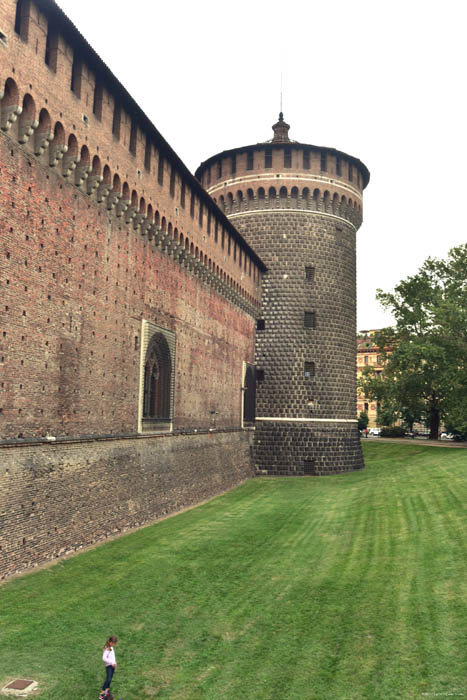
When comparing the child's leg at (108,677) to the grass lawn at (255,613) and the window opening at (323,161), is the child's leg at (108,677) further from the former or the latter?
the window opening at (323,161)

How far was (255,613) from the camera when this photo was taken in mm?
11820

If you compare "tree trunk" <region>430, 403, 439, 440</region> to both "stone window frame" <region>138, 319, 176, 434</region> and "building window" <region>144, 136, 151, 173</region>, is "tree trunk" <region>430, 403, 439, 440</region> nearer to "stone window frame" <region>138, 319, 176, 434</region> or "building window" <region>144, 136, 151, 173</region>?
"stone window frame" <region>138, 319, 176, 434</region>

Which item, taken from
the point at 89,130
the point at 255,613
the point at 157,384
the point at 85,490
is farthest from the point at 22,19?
the point at 255,613

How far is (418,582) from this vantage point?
42.9ft

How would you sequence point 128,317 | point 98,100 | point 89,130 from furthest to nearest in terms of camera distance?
point 128,317 → point 98,100 → point 89,130

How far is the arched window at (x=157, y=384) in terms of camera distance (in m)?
21.0

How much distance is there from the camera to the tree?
40.6 metres

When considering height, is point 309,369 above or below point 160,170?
below

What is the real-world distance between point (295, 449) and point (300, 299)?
30.4ft

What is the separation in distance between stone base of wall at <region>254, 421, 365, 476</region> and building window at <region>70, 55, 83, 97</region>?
23.5 m

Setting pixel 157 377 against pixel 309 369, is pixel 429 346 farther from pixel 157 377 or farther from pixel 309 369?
pixel 157 377

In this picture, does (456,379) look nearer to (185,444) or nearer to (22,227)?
(185,444)

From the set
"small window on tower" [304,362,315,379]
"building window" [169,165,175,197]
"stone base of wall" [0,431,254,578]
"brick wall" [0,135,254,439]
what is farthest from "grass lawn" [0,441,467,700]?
"small window on tower" [304,362,315,379]

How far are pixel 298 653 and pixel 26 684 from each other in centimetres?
444
